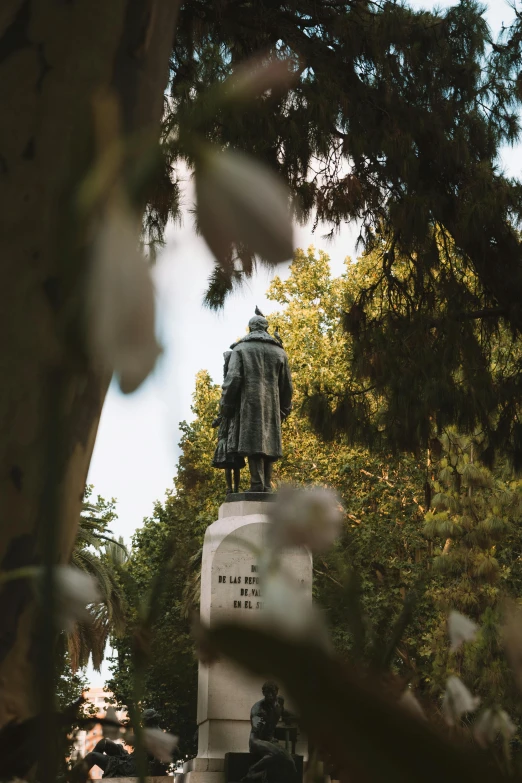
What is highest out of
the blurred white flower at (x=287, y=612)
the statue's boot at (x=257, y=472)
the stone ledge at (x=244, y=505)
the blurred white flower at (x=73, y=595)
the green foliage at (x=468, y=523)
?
the green foliage at (x=468, y=523)

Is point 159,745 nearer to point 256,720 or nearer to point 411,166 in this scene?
point 411,166

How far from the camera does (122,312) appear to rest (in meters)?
0.24

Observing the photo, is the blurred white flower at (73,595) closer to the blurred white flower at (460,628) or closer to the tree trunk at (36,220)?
the tree trunk at (36,220)

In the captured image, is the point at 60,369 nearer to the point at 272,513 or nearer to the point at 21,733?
the point at 272,513

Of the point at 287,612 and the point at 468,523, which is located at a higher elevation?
the point at 468,523

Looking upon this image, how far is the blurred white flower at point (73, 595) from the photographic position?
0.34 m

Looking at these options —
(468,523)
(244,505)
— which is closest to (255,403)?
(244,505)

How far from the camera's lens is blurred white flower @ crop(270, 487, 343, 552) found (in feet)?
1.11

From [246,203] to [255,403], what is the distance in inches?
323

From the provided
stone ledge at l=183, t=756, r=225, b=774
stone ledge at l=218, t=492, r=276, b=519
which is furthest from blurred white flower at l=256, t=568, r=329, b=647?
stone ledge at l=218, t=492, r=276, b=519

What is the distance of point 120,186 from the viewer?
0.27 metres

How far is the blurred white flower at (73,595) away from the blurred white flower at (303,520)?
7 centimetres

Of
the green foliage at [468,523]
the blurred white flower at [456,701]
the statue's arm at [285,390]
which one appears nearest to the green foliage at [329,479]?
the green foliage at [468,523]

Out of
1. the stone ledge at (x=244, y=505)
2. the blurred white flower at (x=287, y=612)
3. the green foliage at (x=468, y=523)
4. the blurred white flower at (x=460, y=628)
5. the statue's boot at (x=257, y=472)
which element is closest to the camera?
the blurred white flower at (x=287, y=612)
